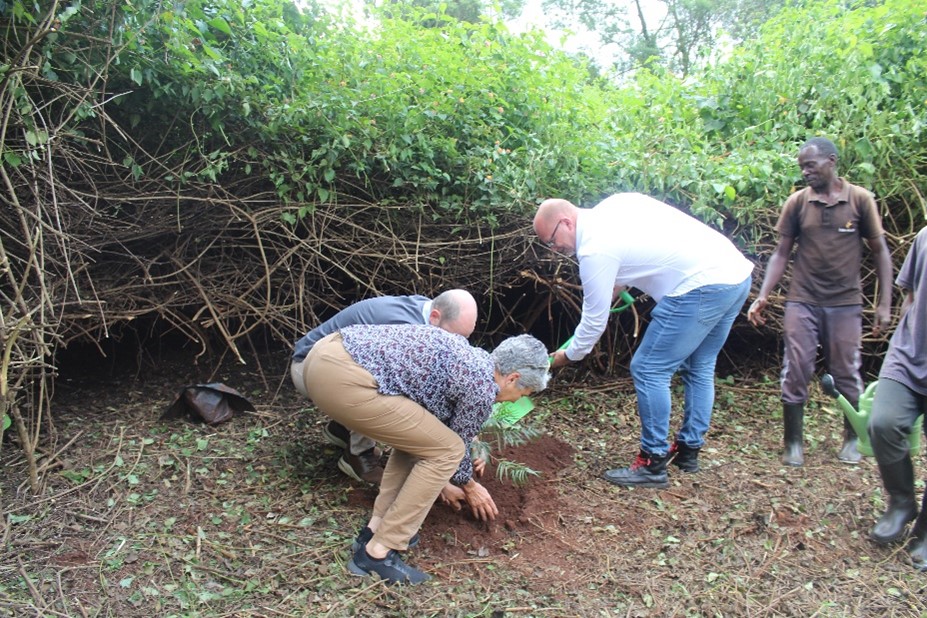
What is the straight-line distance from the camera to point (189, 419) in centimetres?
391

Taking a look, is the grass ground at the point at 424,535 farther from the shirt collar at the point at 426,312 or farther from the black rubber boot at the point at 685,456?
the shirt collar at the point at 426,312

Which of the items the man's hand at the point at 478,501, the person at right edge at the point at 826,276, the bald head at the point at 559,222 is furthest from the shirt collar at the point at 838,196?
the man's hand at the point at 478,501

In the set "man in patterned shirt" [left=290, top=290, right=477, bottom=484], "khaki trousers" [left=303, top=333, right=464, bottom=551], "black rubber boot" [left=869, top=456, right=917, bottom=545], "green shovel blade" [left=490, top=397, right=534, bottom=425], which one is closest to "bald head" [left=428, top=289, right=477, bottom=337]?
"man in patterned shirt" [left=290, top=290, right=477, bottom=484]

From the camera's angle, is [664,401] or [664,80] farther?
[664,80]

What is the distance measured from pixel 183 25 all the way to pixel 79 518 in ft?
7.96

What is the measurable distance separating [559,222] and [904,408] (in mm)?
1671

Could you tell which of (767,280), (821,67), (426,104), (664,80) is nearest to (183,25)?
(426,104)

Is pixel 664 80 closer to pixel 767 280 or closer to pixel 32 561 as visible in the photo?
pixel 767 280

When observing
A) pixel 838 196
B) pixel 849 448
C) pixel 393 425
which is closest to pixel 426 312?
pixel 393 425

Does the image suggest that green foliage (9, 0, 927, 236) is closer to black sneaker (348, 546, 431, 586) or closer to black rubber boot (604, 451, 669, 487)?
black rubber boot (604, 451, 669, 487)

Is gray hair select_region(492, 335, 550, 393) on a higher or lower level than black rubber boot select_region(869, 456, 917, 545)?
higher

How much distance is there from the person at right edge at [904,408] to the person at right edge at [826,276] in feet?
2.43

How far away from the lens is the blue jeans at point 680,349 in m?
3.19

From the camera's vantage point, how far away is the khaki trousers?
2.49 metres
